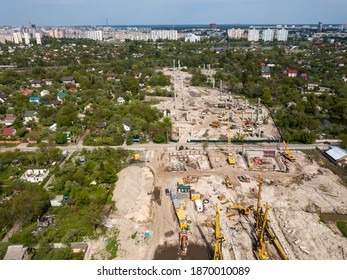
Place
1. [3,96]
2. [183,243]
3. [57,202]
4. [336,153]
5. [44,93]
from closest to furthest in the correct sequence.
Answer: [183,243] → [57,202] → [336,153] → [3,96] → [44,93]

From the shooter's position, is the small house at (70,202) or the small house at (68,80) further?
the small house at (68,80)

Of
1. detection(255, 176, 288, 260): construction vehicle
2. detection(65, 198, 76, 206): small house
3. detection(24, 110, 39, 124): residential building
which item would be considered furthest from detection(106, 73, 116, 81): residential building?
detection(255, 176, 288, 260): construction vehicle

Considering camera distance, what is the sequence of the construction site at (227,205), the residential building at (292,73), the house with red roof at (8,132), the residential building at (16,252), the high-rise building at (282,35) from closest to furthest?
1. the residential building at (16,252)
2. the construction site at (227,205)
3. the house with red roof at (8,132)
4. the residential building at (292,73)
5. the high-rise building at (282,35)

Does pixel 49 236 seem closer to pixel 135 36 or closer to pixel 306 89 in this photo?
pixel 306 89

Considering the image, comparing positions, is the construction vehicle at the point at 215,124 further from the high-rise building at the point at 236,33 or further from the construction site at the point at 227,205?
the high-rise building at the point at 236,33

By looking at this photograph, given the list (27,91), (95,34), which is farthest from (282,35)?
(27,91)

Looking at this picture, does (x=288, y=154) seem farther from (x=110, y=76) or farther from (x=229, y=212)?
(x=110, y=76)

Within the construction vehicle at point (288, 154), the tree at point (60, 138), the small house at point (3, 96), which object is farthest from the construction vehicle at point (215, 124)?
the small house at point (3, 96)

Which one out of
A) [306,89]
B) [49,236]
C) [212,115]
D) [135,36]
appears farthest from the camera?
[135,36]
